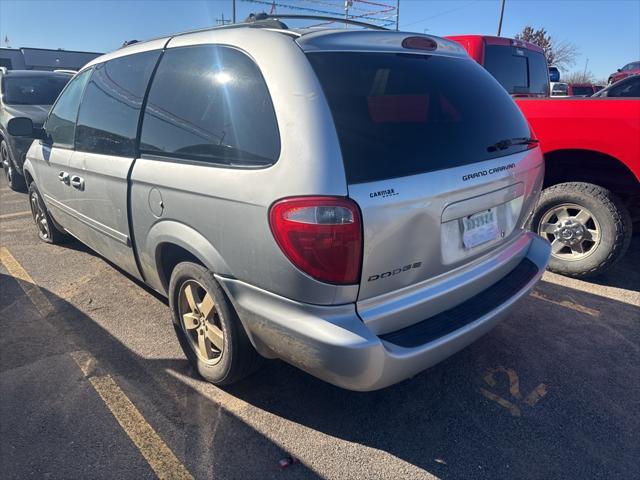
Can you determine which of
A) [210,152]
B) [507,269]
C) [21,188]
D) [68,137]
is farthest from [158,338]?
[21,188]

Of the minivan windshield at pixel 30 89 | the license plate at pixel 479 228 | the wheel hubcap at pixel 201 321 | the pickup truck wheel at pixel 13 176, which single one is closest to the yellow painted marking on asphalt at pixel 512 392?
the license plate at pixel 479 228

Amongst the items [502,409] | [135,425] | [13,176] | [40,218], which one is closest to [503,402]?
[502,409]

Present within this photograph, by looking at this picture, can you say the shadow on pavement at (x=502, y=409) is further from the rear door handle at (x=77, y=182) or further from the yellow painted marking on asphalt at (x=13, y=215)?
the yellow painted marking on asphalt at (x=13, y=215)

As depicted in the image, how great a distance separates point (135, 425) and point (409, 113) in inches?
82.4

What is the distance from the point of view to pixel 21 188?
774cm

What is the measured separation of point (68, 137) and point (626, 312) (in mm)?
4621

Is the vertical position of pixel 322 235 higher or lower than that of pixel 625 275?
higher

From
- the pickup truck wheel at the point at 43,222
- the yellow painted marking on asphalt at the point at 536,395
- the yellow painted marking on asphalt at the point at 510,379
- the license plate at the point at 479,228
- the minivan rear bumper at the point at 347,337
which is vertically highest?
the license plate at the point at 479,228

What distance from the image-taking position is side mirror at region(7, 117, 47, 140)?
406 cm

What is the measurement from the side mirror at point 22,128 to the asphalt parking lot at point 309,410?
5.42 ft

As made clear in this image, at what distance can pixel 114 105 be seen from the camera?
3141mm

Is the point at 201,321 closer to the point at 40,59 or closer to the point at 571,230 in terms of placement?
the point at 571,230

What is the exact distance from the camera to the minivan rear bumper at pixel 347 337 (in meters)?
1.90

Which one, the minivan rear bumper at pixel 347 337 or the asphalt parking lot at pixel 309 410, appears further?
the asphalt parking lot at pixel 309 410
